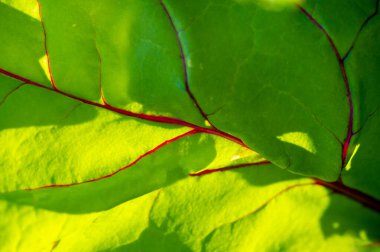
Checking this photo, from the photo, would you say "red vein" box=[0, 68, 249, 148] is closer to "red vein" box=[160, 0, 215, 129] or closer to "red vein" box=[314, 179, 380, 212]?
"red vein" box=[160, 0, 215, 129]

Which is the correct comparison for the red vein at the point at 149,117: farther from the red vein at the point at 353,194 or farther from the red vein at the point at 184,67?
the red vein at the point at 353,194

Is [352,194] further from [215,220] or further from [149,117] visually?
[149,117]

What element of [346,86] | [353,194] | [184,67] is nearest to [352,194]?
[353,194]

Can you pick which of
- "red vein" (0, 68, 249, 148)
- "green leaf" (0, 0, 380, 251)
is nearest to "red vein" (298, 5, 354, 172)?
"green leaf" (0, 0, 380, 251)

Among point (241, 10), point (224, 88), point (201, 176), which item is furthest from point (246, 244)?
point (241, 10)

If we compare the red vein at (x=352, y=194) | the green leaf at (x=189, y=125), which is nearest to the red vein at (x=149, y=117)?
the green leaf at (x=189, y=125)

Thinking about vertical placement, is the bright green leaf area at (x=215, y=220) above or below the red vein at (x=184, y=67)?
below

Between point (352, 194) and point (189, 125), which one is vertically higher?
point (189, 125)

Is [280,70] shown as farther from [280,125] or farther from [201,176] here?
[201,176]
